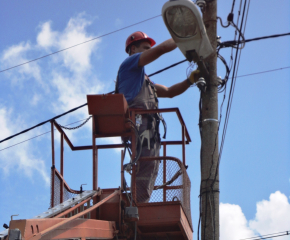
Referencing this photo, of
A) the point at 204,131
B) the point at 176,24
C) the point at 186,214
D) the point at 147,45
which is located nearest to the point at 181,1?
the point at 176,24

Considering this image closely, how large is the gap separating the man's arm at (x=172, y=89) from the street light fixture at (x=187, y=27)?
80.5 inches

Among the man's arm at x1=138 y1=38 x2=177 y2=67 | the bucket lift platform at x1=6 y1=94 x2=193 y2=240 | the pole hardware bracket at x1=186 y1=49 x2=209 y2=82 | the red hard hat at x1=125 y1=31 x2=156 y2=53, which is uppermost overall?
the red hard hat at x1=125 y1=31 x2=156 y2=53

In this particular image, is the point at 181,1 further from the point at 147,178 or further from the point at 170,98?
the point at 170,98

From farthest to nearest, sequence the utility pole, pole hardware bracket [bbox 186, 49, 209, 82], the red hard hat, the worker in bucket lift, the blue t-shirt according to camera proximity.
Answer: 1. the red hard hat
2. the blue t-shirt
3. the worker in bucket lift
4. pole hardware bracket [bbox 186, 49, 209, 82]
5. the utility pole

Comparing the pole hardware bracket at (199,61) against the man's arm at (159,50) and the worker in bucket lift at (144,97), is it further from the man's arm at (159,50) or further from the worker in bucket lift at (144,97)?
the man's arm at (159,50)

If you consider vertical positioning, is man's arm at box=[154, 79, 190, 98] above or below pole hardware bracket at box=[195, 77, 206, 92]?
above

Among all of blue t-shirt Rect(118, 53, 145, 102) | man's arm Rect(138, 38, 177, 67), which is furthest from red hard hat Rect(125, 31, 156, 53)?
man's arm Rect(138, 38, 177, 67)

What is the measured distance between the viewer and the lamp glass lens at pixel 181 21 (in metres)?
6.75

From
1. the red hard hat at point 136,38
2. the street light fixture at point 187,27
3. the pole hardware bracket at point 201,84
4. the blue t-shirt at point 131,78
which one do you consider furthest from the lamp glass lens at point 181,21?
the red hard hat at point 136,38

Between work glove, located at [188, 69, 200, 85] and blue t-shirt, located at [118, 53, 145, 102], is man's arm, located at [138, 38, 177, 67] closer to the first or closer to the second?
blue t-shirt, located at [118, 53, 145, 102]

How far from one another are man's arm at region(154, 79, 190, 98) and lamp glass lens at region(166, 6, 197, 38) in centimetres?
238

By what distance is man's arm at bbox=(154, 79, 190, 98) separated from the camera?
30.9 ft

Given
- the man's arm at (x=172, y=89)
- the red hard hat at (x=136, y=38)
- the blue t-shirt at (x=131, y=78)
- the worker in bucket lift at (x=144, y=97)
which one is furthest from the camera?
the man's arm at (x=172, y=89)

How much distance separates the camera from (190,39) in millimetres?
7070
